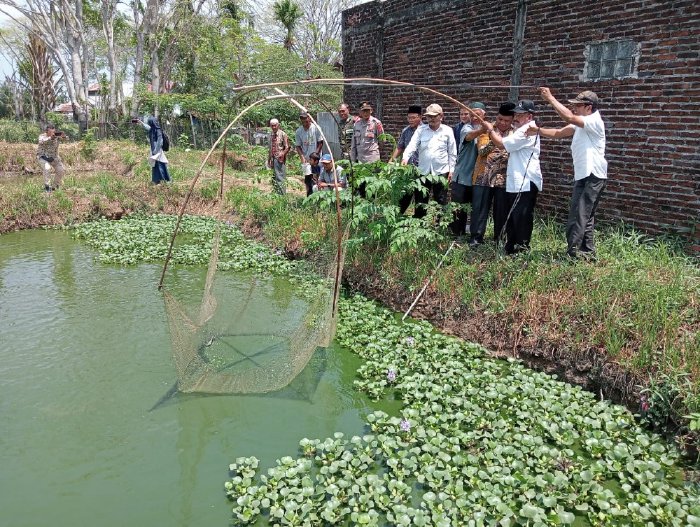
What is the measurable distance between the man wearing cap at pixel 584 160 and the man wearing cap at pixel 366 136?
8.94 feet

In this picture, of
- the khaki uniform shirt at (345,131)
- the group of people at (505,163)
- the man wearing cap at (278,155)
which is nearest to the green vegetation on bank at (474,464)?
the group of people at (505,163)

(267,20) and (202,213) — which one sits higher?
(267,20)

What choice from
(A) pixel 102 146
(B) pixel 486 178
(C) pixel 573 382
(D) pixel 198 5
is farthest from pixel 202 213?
(D) pixel 198 5

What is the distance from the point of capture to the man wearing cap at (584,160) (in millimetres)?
4168

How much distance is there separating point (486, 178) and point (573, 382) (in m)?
2.20

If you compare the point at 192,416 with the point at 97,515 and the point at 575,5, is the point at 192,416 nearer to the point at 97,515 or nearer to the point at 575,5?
the point at 97,515

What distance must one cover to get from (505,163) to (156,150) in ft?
21.5

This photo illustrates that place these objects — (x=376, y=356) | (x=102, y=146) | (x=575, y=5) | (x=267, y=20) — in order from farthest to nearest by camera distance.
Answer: (x=267, y=20) < (x=102, y=146) < (x=575, y=5) < (x=376, y=356)

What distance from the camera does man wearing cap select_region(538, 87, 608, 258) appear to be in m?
4.17

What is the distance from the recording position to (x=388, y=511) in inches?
100

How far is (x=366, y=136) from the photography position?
261 inches

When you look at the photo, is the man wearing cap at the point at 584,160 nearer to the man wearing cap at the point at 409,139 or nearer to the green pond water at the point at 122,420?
the man wearing cap at the point at 409,139

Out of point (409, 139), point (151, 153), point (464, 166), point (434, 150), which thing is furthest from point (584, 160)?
point (151, 153)

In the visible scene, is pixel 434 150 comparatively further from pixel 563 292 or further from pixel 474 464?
pixel 474 464
